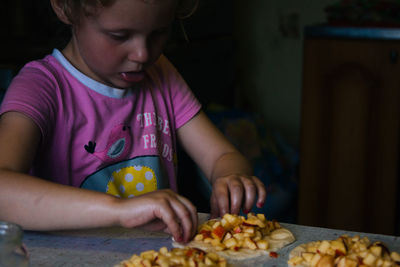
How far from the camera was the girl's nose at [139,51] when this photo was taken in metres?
0.96

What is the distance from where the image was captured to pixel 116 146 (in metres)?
1.13

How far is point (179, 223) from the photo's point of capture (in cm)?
82

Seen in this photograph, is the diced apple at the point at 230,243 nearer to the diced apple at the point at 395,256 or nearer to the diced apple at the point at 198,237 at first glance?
the diced apple at the point at 198,237

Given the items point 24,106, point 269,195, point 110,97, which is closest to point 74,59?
point 110,97

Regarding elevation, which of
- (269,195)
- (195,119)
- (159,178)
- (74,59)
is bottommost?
(269,195)

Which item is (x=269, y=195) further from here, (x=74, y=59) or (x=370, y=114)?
(x=74, y=59)

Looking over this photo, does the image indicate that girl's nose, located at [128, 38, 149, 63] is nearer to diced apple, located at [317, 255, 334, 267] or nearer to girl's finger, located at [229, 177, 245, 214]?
girl's finger, located at [229, 177, 245, 214]

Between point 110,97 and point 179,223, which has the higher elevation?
point 110,97

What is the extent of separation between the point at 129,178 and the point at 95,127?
13 centimetres

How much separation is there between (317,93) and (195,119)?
1024 mm

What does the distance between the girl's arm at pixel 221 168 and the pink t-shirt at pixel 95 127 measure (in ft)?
0.12

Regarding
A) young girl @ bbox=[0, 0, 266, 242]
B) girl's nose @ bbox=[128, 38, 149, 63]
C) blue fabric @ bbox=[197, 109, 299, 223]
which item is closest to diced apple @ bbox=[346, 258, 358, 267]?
young girl @ bbox=[0, 0, 266, 242]

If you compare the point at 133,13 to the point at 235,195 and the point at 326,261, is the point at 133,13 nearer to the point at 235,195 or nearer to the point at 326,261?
the point at 235,195

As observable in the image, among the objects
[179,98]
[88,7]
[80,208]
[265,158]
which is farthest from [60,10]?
[265,158]
